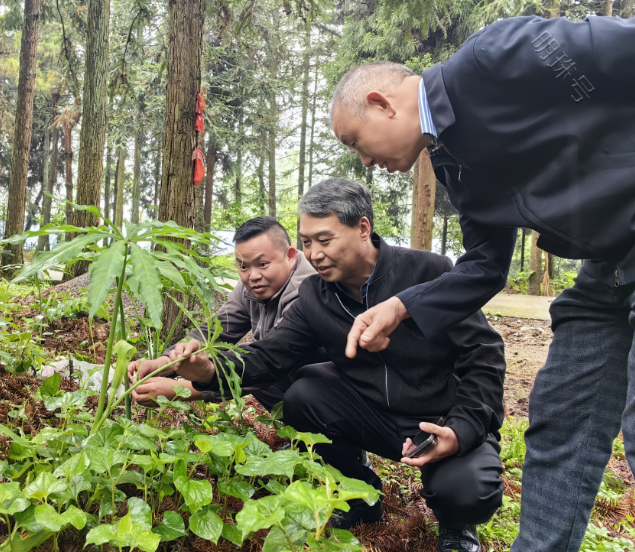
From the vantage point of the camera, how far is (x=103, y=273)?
1.10 meters

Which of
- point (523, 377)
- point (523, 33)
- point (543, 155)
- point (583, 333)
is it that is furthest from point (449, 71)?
point (523, 377)

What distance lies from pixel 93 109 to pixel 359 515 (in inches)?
314

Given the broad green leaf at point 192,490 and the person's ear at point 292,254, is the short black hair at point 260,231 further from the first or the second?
the broad green leaf at point 192,490

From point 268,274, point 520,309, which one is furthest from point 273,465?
point 520,309

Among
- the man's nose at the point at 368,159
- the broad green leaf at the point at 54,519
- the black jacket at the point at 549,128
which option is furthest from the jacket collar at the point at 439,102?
the broad green leaf at the point at 54,519

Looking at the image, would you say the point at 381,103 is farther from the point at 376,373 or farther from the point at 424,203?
the point at 424,203

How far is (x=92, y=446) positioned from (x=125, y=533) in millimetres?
301

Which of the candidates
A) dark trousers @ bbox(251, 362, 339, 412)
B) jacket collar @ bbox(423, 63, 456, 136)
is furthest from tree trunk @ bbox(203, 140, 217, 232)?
jacket collar @ bbox(423, 63, 456, 136)

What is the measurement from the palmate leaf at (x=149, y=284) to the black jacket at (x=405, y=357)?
3.15 feet

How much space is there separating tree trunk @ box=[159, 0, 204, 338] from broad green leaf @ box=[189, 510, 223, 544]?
9.04 feet

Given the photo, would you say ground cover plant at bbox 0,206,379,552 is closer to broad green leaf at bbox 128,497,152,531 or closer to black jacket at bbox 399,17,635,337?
broad green leaf at bbox 128,497,152,531

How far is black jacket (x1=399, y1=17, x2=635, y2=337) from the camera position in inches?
47.0

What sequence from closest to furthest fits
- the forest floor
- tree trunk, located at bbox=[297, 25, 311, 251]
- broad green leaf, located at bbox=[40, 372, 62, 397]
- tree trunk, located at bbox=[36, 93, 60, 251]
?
broad green leaf, located at bbox=[40, 372, 62, 397]
the forest floor
tree trunk, located at bbox=[297, 25, 311, 251]
tree trunk, located at bbox=[36, 93, 60, 251]

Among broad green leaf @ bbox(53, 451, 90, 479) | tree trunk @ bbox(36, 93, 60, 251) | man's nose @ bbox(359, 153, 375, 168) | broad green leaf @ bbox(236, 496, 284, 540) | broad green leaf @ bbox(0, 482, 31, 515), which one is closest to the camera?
broad green leaf @ bbox(236, 496, 284, 540)
